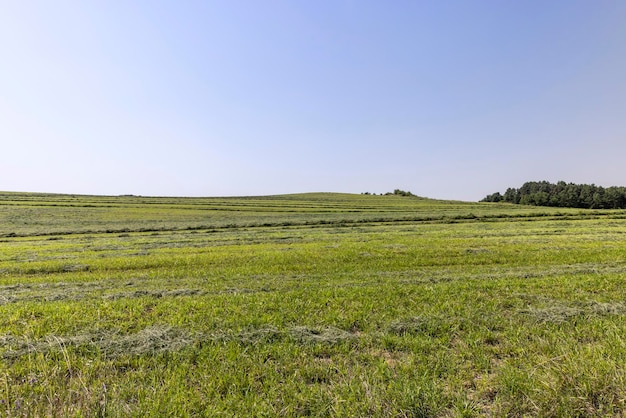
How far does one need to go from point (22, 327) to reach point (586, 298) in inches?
599

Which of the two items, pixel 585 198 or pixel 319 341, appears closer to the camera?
pixel 319 341

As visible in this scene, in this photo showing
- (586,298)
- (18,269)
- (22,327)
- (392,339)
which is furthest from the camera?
(18,269)

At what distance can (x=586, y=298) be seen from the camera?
9.34 metres

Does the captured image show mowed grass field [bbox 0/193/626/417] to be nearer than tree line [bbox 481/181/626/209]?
Yes

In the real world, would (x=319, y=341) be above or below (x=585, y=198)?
below

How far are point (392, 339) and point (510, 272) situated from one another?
372 inches

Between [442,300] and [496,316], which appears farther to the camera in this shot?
[442,300]

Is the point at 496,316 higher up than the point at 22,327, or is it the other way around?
the point at 496,316

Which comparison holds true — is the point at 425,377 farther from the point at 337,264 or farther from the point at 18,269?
the point at 18,269

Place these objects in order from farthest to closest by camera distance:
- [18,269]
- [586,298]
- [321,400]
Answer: [18,269] → [586,298] → [321,400]

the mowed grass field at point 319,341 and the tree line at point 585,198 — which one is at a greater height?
the tree line at point 585,198

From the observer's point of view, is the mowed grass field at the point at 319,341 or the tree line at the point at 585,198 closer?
the mowed grass field at the point at 319,341

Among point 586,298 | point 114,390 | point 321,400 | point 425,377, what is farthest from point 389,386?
point 586,298

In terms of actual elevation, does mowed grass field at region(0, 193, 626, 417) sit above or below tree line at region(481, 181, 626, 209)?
below
